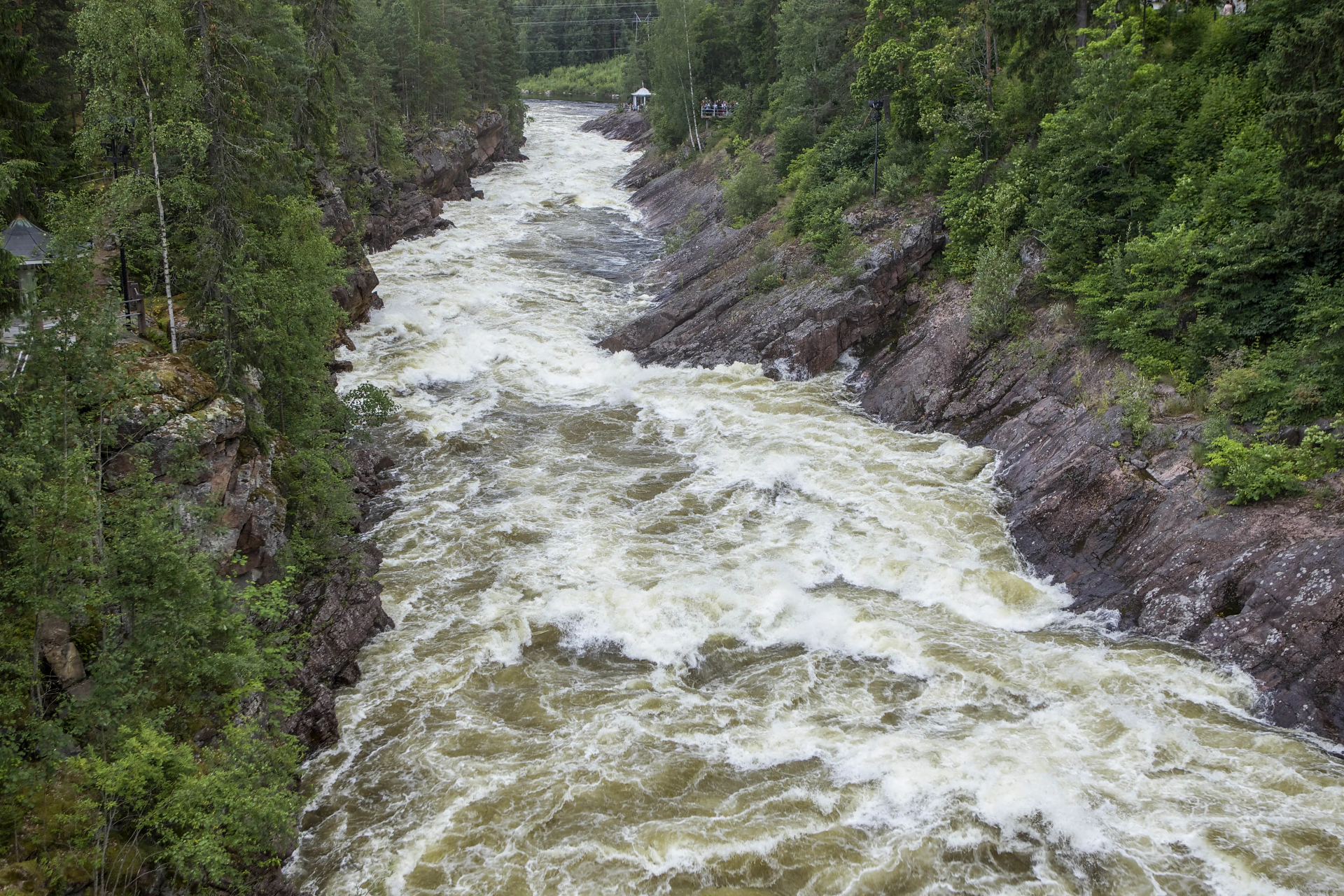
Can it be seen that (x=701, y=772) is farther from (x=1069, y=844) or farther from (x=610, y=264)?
(x=610, y=264)

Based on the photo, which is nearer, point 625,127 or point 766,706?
point 766,706

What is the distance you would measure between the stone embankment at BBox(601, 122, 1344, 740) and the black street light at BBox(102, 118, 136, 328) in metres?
17.2

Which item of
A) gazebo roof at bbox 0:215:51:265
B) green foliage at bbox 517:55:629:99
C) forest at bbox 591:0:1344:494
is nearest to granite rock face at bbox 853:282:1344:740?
forest at bbox 591:0:1344:494

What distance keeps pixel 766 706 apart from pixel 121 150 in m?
17.8

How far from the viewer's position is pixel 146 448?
12.5 m

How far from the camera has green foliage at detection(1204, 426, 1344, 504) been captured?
595 inches

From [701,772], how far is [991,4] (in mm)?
28145

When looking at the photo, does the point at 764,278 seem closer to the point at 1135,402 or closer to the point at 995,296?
the point at 995,296

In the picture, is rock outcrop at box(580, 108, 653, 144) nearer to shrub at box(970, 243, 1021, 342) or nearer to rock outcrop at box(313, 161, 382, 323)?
rock outcrop at box(313, 161, 382, 323)

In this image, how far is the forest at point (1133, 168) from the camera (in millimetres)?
16734

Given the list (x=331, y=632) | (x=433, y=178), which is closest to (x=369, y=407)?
(x=331, y=632)

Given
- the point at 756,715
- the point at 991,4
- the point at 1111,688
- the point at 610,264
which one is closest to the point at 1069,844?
the point at 1111,688

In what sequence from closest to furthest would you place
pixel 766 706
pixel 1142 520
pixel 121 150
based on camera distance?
pixel 766 706 < pixel 1142 520 < pixel 121 150

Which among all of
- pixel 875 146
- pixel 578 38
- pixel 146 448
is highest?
pixel 578 38
